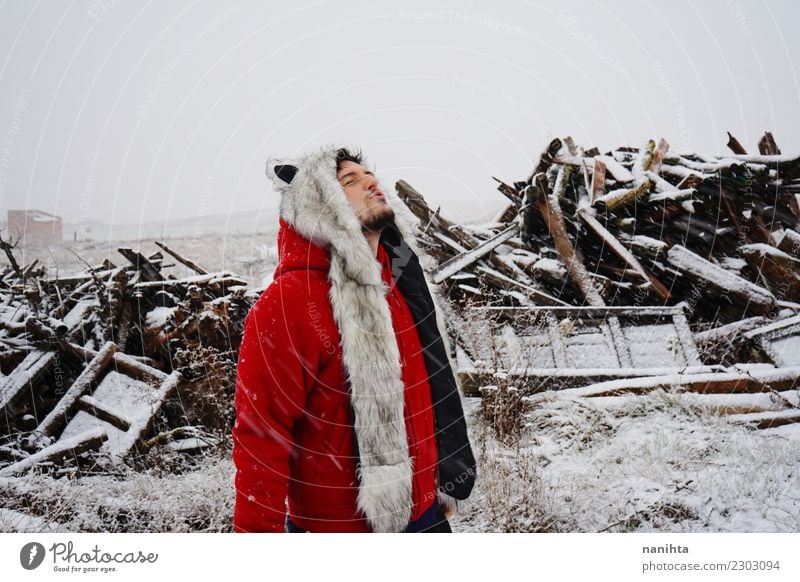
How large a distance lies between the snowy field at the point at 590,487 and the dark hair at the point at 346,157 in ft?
3.67

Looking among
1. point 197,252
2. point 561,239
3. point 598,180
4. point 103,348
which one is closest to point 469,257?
point 561,239

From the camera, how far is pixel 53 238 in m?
2.35

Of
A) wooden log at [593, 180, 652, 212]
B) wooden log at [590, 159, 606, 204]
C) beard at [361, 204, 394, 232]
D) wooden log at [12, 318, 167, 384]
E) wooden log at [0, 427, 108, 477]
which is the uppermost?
wooden log at [590, 159, 606, 204]

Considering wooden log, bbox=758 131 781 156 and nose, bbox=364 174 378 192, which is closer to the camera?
nose, bbox=364 174 378 192

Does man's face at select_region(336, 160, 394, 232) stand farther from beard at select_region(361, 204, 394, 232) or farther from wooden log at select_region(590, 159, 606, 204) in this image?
wooden log at select_region(590, 159, 606, 204)

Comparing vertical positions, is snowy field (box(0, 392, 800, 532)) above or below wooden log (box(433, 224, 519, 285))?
below

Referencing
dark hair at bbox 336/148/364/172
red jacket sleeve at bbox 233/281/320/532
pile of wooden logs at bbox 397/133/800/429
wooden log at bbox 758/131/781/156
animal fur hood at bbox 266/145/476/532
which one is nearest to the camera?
red jacket sleeve at bbox 233/281/320/532

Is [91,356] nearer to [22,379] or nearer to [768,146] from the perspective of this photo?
[22,379]

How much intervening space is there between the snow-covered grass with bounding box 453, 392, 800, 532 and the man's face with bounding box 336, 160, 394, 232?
1.04 m

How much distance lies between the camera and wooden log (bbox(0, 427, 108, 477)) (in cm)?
216

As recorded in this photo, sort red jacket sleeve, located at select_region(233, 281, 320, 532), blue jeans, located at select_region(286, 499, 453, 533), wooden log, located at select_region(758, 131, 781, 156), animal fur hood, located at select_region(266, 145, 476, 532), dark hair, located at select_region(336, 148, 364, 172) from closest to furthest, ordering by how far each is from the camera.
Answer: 1. red jacket sleeve, located at select_region(233, 281, 320, 532)
2. animal fur hood, located at select_region(266, 145, 476, 532)
3. blue jeans, located at select_region(286, 499, 453, 533)
4. dark hair, located at select_region(336, 148, 364, 172)
5. wooden log, located at select_region(758, 131, 781, 156)

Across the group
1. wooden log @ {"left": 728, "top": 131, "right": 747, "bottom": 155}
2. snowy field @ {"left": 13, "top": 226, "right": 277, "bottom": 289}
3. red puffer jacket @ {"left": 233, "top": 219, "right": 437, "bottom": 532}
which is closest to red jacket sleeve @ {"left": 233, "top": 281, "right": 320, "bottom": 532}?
red puffer jacket @ {"left": 233, "top": 219, "right": 437, "bottom": 532}
